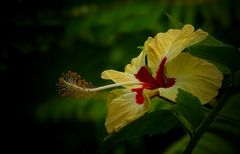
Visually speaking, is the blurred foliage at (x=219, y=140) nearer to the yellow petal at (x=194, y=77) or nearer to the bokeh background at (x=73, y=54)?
the bokeh background at (x=73, y=54)

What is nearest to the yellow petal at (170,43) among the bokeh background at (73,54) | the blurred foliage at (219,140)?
the blurred foliage at (219,140)

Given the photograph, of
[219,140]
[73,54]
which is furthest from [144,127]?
[73,54]

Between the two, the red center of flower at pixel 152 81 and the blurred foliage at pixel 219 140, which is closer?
the red center of flower at pixel 152 81

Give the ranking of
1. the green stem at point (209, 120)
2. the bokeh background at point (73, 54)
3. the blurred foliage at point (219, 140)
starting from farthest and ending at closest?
1. the bokeh background at point (73, 54)
2. the blurred foliage at point (219, 140)
3. the green stem at point (209, 120)

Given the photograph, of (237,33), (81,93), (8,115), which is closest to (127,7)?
(237,33)

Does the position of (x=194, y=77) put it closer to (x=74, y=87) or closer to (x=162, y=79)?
(x=162, y=79)
